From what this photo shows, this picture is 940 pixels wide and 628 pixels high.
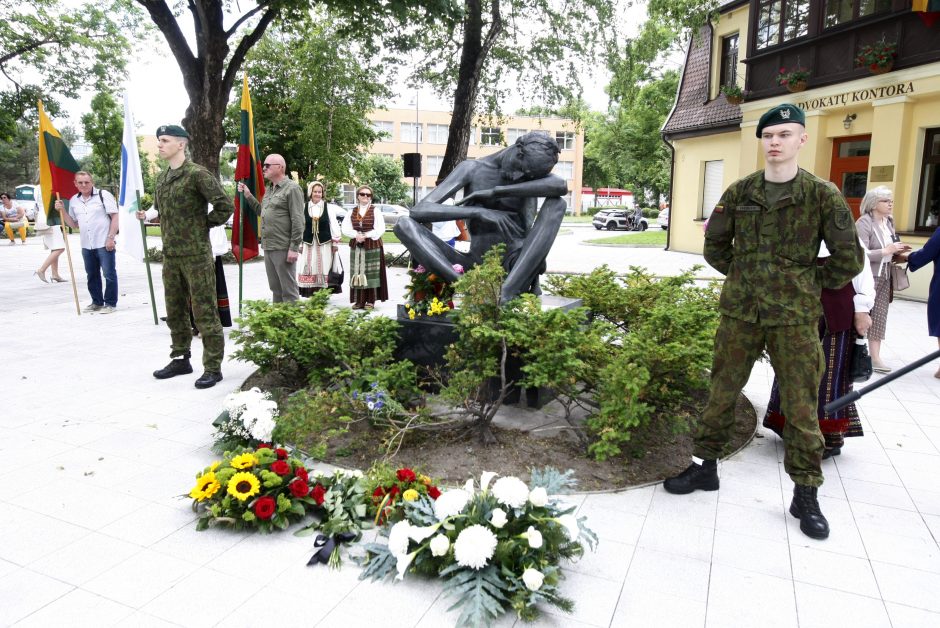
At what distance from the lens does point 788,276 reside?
3150 millimetres

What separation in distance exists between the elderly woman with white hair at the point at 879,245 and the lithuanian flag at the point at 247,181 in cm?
669

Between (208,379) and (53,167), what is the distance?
545cm

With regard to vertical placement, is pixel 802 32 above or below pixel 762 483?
above

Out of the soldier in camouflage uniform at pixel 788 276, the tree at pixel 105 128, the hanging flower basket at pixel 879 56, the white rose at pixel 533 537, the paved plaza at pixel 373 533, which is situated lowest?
the paved plaza at pixel 373 533

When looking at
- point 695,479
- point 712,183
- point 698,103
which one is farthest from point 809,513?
point 698,103

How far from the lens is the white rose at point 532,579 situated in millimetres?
2506

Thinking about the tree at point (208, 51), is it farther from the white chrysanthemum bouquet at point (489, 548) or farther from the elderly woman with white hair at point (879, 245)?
the white chrysanthemum bouquet at point (489, 548)

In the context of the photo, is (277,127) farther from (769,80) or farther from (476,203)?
(476,203)

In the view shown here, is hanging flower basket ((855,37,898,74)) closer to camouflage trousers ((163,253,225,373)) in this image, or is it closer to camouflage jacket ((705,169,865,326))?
camouflage jacket ((705,169,865,326))

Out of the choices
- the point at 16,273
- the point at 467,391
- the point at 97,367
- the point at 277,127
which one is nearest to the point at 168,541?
the point at 467,391

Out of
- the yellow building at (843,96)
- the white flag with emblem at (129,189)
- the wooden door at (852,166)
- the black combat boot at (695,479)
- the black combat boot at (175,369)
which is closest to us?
the black combat boot at (695,479)

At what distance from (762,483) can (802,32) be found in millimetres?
13810

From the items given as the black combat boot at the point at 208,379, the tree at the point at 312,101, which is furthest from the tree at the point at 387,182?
the black combat boot at the point at 208,379

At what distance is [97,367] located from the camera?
6.40 meters
